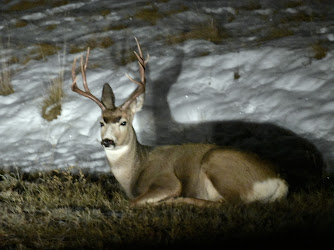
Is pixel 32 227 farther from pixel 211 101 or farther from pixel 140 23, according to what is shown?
pixel 140 23

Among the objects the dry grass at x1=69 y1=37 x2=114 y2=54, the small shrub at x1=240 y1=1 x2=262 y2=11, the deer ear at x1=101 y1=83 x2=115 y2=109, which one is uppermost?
the deer ear at x1=101 y1=83 x2=115 y2=109

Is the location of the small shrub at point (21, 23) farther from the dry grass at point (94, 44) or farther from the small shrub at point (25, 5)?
the dry grass at point (94, 44)

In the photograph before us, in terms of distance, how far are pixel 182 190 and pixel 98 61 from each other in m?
6.03

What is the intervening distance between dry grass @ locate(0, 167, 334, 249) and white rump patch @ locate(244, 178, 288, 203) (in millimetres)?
164

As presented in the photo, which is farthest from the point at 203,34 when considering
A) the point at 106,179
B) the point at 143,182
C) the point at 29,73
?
the point at 143,182

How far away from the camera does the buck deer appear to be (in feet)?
19.3

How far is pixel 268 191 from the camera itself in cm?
588

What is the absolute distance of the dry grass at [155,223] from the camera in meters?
4.40

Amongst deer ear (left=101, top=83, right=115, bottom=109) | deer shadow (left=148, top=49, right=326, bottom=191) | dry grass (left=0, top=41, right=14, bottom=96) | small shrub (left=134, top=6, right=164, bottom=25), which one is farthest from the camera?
small shrub (left=134, top=6, right=164, bottom=25)

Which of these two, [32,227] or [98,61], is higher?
[32,227]

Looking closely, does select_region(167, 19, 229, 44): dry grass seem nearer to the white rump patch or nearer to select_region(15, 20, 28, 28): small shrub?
select_region(15, 20, 28, 28): small shrub

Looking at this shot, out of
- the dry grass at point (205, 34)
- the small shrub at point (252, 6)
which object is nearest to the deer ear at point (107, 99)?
the dry grass at point (205, 34)

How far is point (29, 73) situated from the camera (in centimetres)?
1135

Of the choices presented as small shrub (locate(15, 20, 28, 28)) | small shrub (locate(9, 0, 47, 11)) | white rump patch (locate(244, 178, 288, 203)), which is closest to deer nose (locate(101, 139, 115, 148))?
white rump patch (locate(244, 178, 288, 203))
